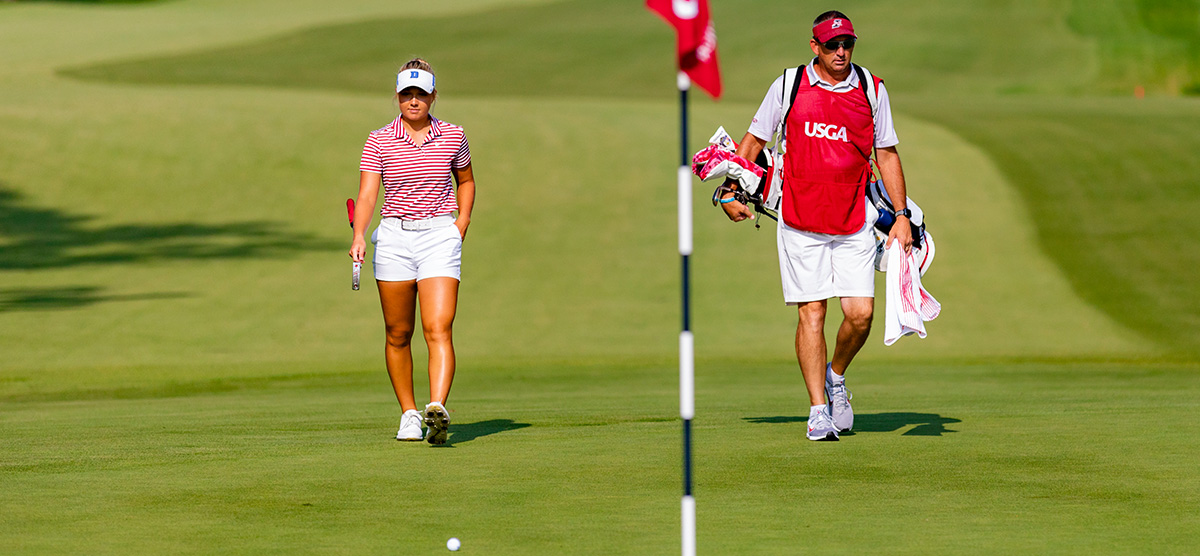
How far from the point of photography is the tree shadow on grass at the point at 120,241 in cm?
2223

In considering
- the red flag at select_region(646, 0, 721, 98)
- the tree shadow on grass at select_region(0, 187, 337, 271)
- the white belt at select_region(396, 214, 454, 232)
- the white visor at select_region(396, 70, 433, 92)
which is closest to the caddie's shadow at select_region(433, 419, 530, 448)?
the white belt at select_region(396, 214, 454, 232)

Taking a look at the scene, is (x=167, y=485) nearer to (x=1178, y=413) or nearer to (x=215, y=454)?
(x=215, y=454)

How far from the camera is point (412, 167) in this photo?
9.20 meters

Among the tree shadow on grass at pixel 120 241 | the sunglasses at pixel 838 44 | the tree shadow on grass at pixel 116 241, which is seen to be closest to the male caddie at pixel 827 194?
the sunglasses at pixel 838 44

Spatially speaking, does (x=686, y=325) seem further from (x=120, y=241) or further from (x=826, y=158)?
(x=120, y=241)

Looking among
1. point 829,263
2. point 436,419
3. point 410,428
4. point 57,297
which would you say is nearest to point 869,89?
point 829,263

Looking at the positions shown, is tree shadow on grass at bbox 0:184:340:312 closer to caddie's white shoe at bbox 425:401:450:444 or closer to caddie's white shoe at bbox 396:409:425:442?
caddie's white shoe at bbox 396:409:425:442

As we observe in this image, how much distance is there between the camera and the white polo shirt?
9.23 metres

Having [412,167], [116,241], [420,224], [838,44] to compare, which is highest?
[838,44]

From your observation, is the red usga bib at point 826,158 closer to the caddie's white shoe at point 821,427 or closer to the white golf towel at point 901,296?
the white golf towel at point 901,296

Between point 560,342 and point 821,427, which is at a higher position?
point 560,342

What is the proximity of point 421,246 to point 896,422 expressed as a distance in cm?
330

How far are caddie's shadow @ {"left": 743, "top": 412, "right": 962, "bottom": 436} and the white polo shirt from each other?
5.73 feet


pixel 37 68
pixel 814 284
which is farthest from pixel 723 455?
pixel 37 68
